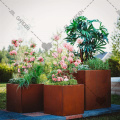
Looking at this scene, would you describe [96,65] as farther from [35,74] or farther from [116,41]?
[116,41]

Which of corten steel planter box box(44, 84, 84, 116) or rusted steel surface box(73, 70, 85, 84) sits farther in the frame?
rusted steel surface box(73, 70, 85, 84)

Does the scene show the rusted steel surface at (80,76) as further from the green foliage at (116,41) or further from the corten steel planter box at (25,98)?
the green foliage at (116,41)

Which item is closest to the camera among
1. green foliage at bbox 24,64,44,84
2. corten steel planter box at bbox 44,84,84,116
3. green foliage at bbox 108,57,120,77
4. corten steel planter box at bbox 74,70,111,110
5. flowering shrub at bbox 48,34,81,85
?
corten steel planter box at bbox 44,84,84,116

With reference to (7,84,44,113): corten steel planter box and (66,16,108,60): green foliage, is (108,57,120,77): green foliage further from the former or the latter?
(7,84,44,113): corten steel planter box

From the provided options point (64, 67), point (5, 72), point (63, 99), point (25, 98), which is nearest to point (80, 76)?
point (64, 67)

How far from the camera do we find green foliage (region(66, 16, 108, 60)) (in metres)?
5.32

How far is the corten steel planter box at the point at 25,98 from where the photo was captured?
393 cm

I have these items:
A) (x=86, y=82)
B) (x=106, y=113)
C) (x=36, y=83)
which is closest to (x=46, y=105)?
(x=36, y=83)

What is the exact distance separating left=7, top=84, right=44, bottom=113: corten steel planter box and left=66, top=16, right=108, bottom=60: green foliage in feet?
6.03

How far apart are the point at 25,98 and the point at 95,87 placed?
4.99ft

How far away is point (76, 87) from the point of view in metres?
3.71

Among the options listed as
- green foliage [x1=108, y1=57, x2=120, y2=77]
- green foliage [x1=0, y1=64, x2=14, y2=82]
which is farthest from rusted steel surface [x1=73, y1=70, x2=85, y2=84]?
green foliage [x1=0, y1=64, x2=14, y2=82]

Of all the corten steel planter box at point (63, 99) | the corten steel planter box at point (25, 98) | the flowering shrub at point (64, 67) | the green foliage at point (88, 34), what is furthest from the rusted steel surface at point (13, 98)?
the green foliage at point (88, 34)

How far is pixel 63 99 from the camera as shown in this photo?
353 centimetres
